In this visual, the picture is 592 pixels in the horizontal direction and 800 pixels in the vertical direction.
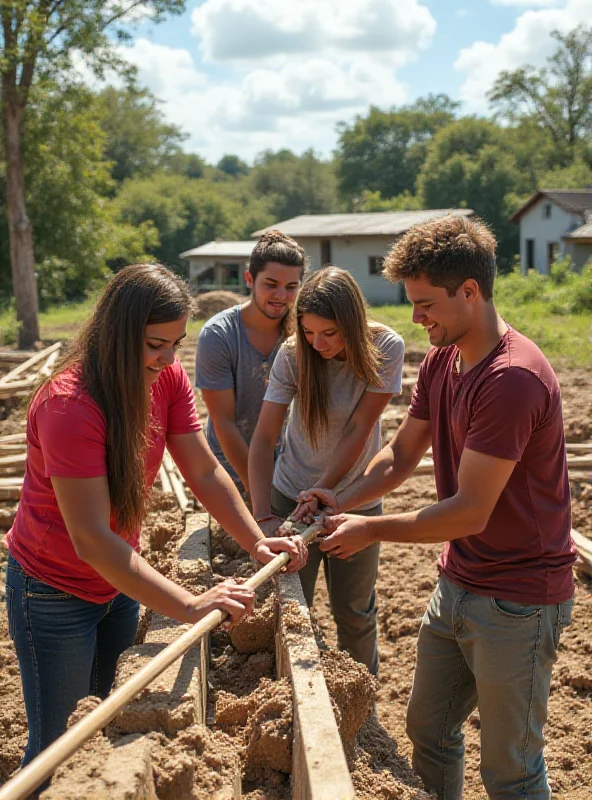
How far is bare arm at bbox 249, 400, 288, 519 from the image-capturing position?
3.67 m

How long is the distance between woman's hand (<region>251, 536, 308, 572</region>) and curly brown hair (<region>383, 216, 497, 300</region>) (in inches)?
42.9

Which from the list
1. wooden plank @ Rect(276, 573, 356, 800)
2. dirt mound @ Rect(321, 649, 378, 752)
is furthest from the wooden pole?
dirt mound @ Rect(321, 649, 378, 752)

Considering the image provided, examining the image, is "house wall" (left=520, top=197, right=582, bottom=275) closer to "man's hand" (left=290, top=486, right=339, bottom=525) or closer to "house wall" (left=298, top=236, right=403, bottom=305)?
"house wall" (left=298, top=236, right=403, bottom=305)

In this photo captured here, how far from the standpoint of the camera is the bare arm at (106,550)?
236 cm

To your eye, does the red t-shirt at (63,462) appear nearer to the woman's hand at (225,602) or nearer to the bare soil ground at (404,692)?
the woman's hand at (225,602)

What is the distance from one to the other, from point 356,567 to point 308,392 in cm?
89

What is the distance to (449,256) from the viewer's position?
2.64m

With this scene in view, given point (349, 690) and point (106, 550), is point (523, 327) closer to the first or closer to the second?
point (349, 690)

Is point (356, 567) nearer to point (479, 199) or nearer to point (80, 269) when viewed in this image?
point (80, 269)

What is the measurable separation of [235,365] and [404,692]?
80.1 inches

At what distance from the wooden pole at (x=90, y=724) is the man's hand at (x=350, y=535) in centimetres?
70

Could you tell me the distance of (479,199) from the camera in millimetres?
45562

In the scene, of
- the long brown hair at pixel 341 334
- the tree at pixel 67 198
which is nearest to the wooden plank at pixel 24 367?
the tree at pixel 67 198

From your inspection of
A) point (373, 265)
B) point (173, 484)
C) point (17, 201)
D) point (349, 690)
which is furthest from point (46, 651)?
point (373, 265)
